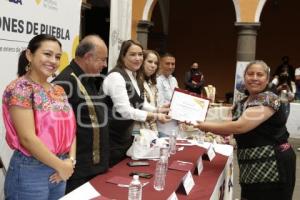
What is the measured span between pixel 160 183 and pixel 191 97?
40.5 inches

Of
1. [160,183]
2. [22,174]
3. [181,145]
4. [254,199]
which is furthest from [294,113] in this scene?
[22,174]

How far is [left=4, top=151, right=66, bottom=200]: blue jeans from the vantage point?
1979 mm

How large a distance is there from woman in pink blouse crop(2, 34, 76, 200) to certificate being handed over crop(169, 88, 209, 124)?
Answer: 1198 millimetres

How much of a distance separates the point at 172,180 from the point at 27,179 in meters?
0.86

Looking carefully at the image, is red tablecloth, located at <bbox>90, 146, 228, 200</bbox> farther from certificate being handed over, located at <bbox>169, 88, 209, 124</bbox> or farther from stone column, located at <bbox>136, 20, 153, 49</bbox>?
stone column, located at <bbox>136, 20, 153, 49</bbox>

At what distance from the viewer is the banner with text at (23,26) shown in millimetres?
2750

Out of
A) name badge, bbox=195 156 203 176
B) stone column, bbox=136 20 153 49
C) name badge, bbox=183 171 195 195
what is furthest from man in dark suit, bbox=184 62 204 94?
name badge, bbox=183 171 195 195

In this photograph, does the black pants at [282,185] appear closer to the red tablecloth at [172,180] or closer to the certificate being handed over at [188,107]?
the red tablecloth at [172,180]

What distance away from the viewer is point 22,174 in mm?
1989

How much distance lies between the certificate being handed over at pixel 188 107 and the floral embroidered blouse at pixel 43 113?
3.99ft

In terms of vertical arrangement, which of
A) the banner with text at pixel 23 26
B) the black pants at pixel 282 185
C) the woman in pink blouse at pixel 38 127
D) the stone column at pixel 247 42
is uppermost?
the stone column at pixel 247 42

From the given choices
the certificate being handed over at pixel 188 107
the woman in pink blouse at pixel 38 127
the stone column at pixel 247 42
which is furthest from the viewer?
the stone column at pixel 247 42

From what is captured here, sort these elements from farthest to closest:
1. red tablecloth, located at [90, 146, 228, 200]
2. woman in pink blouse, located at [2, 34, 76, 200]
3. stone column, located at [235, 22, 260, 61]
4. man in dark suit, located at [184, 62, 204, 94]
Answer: man in dark suit, located at [184, 62, 204, 94]
stone column, located at [235, 22, 260, 61]
red tablecloth, located at [90, 146, 228, 200]
woman in pink blouse, located at [2, 34, 76, 200]

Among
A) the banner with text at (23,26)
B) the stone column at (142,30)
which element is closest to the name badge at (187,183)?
Result: the banner with text at (23,26)
